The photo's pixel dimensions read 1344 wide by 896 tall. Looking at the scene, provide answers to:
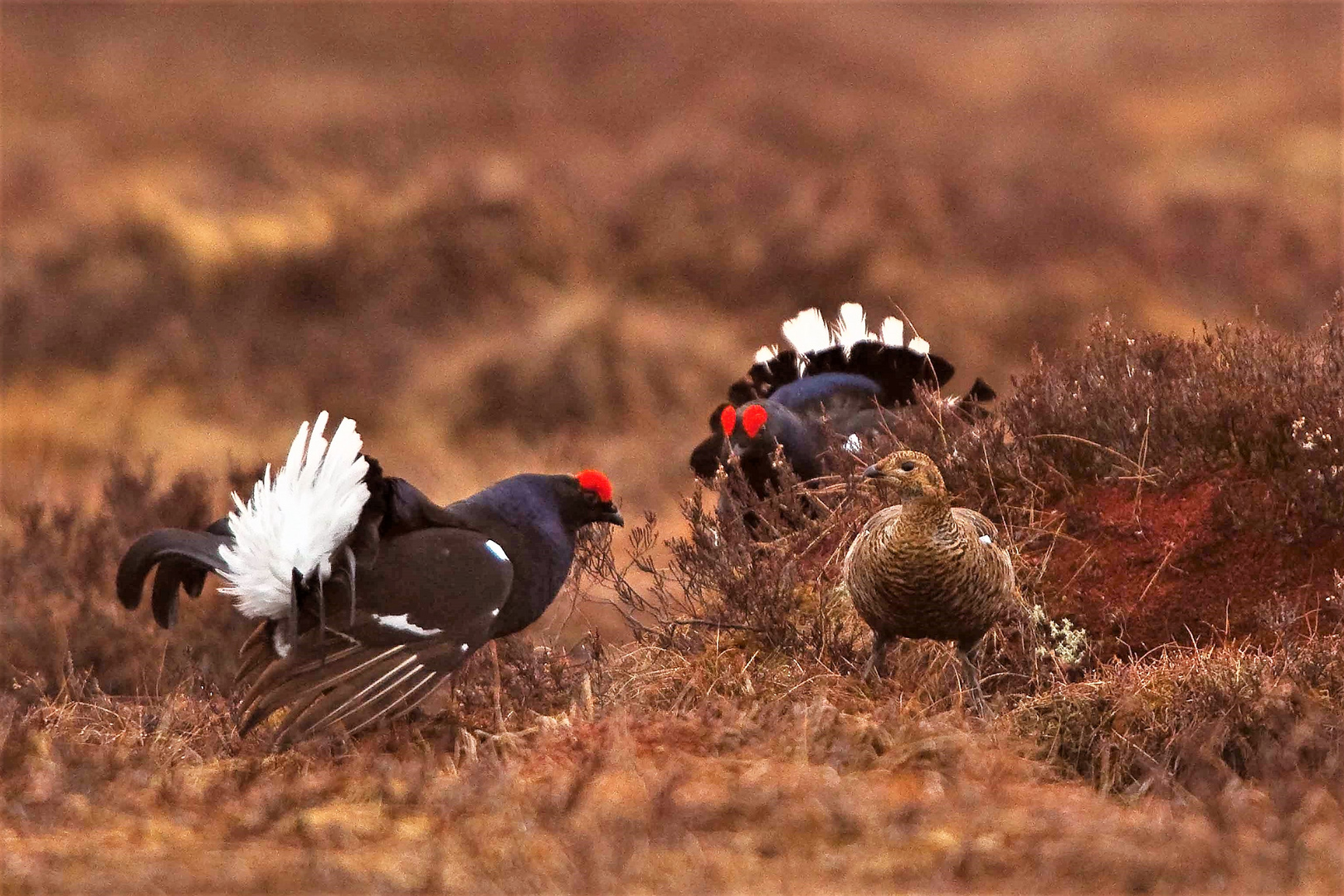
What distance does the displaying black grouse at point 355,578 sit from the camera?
491 centimetres

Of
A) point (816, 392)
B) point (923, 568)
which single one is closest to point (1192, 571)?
point (923, 568)

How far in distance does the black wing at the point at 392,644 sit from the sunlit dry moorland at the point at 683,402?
17cm

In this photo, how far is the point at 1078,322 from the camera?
619 inches

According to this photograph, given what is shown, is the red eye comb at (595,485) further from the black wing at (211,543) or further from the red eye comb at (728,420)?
the red eye comb at (728,420)

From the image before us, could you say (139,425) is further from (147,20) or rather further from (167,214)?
(147,20)

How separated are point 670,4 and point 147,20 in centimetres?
678

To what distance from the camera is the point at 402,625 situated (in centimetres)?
499

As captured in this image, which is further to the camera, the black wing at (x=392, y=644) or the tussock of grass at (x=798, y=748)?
the black wing at (x=392, y=644)

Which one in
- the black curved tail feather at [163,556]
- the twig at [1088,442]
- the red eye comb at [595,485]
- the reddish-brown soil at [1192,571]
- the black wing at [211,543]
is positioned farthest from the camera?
the twig at [1088,442]

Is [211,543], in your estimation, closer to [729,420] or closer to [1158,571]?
[729,420]

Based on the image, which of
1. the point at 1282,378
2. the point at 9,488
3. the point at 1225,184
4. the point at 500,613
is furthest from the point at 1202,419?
the point at 1225,184

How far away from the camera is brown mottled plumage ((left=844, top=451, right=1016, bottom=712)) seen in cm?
500

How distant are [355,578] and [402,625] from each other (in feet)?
0.70

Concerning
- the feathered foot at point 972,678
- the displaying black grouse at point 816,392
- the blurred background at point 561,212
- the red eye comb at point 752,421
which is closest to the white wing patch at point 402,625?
the feathered foot at point 972,678
